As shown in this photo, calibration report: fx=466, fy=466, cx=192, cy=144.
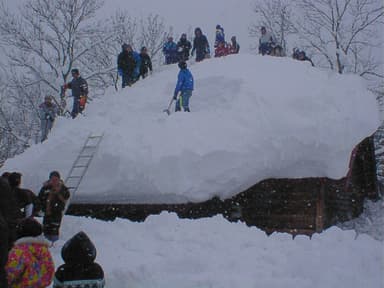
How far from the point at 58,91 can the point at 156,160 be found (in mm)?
13911

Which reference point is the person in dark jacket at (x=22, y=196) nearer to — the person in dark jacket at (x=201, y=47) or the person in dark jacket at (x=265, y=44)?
the person in dark jacket at (x=201, y=47)

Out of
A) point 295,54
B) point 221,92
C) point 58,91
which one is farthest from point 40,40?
point 221,92

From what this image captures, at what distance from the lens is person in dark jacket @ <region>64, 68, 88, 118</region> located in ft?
44.1

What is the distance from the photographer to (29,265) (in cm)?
423

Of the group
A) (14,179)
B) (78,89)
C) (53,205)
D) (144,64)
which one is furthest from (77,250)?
(144,64)

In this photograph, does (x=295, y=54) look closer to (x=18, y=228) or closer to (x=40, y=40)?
(x=40, y=40)

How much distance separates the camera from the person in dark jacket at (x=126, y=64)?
46.9 ft

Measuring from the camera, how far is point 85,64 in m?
27.2

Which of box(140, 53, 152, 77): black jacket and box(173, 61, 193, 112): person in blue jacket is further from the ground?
box(140, 53, 152, 77): black jacket

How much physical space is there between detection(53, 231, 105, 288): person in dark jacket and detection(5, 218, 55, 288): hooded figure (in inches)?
6.4

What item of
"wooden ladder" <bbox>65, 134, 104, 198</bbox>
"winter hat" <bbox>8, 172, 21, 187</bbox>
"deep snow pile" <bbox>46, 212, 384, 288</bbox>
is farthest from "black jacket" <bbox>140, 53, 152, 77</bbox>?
"winter hat" <bbox>8, 172, 21, 187</bbox>

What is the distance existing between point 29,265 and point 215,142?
608 cm

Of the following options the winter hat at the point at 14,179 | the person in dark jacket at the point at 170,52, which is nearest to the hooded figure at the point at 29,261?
the winter hat at the point at 14,179

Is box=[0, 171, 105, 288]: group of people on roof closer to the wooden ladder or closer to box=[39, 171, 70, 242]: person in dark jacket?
box=[39, 171, 70, 242]: person in dark jacket
